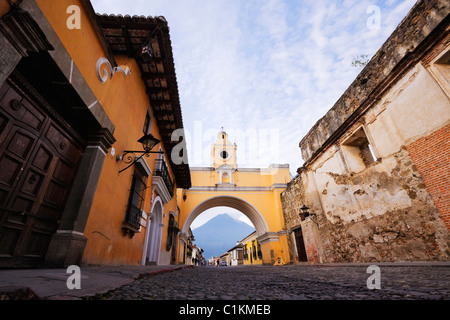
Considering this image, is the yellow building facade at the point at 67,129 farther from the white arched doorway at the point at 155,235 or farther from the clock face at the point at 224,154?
the clock face at the point at 224,154

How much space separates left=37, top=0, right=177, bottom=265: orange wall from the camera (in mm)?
3131

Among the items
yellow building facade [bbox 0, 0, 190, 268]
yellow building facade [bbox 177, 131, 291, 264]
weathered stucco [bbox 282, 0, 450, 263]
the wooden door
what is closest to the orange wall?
yellow building facade [bbox 0, 0, 190, 268]

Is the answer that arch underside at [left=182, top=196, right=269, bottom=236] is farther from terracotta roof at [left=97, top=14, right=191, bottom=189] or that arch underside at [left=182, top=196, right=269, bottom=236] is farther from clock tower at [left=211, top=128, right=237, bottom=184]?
terracotta roof at [left=97, top=14, right=191, bottom=189]

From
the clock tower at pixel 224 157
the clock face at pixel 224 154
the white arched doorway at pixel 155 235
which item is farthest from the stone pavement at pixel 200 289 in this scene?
the clock face at pixel 224 154

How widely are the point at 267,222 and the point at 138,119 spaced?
13515mm

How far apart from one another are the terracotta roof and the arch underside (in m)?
10.1

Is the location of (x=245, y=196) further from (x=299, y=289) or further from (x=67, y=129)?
(x=299, y=289)

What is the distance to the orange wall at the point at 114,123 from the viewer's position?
3131 mm

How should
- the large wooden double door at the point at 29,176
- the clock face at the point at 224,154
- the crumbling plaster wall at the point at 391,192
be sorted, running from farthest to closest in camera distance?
1. the clock face at the point at 224,154
2. the crumbling plaster wall at the point at 391,192
3. the large wooden double door at the point at 29,176

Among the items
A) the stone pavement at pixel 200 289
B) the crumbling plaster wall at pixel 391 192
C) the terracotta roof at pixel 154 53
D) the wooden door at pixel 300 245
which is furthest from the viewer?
the wooden door at pixel 300 245

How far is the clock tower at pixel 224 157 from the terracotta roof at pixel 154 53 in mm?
10079
